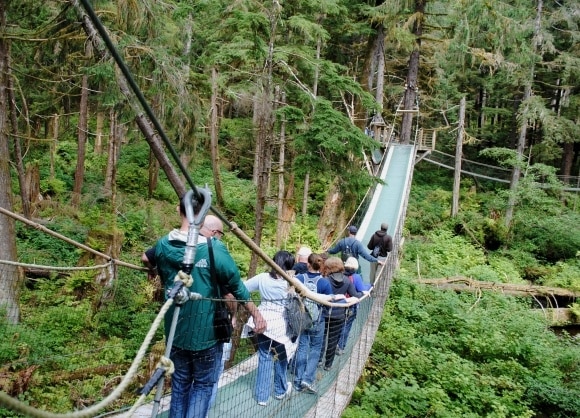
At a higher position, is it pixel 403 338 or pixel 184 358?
pixel 184 358

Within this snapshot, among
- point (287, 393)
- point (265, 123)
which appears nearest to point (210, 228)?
point (287, 393)

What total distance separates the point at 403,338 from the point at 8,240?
16.9 ft

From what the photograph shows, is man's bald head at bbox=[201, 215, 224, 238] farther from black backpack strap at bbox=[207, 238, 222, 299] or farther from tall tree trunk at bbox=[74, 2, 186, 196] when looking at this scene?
tall tree trunk at bbox=[74, 2, 186, 196]

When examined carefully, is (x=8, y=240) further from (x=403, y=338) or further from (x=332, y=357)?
(x=403, y=338)

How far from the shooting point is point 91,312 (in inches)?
222

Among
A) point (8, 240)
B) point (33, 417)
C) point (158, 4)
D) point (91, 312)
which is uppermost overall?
point (158, 4)

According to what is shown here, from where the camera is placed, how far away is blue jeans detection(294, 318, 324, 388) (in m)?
3.21

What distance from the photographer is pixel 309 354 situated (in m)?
3.27

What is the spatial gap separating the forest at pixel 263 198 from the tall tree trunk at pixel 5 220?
2cm

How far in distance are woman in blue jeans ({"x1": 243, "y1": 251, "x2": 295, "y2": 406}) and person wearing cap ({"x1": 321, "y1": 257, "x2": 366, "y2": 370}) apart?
1.86 feet

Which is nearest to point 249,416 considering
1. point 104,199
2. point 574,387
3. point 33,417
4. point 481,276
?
point 33,417

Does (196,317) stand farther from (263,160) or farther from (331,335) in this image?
(263,160)

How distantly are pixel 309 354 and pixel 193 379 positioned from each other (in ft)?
4.34

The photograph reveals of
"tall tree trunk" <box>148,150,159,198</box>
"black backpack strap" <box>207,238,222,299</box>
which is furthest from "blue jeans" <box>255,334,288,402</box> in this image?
"tall tree trunk" <box>148,150,159,198</box>
